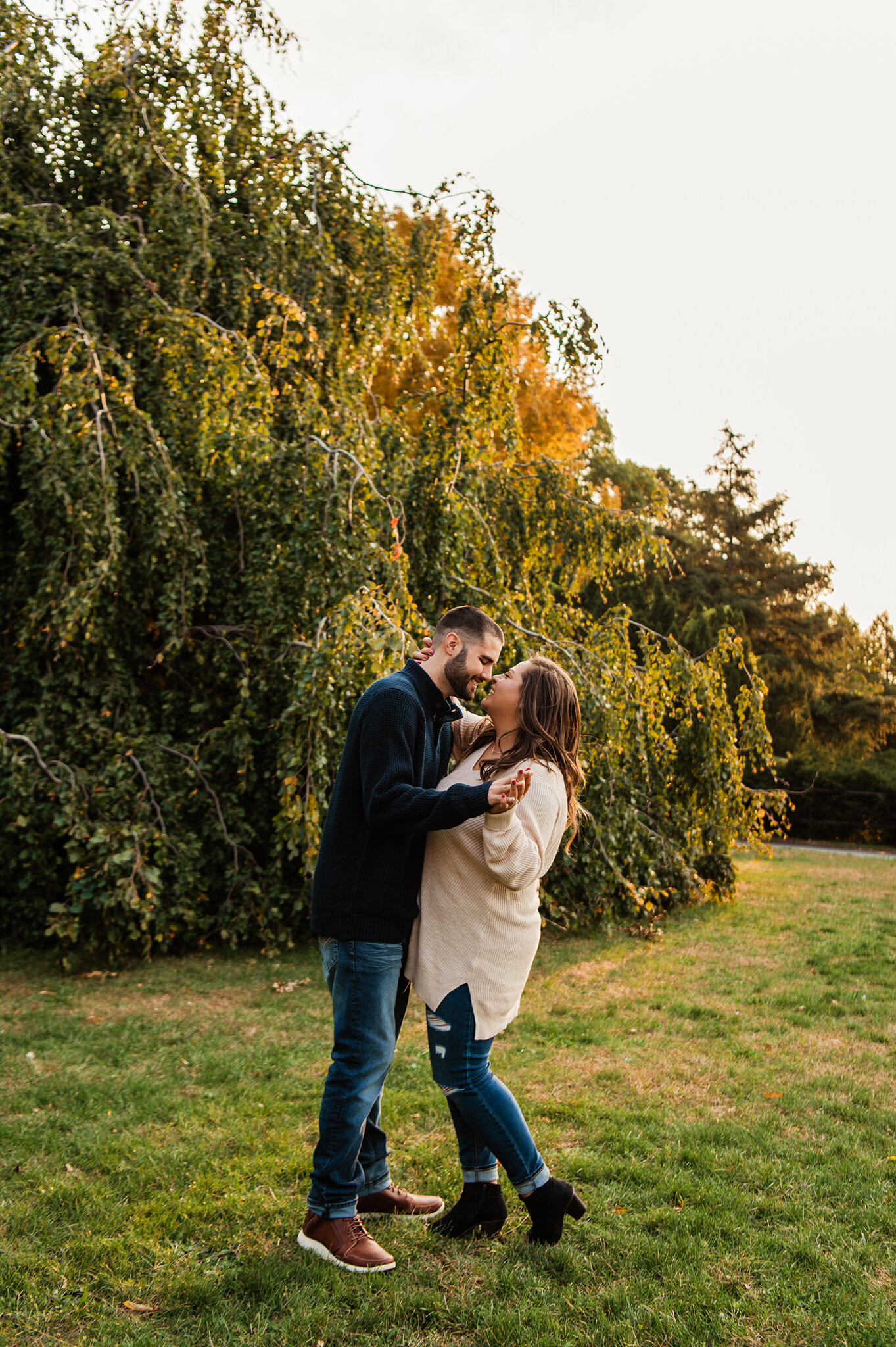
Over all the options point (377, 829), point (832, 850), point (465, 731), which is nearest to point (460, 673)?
point (465, 731)

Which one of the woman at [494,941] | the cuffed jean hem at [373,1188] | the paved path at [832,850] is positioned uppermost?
the woman at [494,941]

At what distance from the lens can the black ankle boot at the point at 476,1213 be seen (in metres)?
2.59

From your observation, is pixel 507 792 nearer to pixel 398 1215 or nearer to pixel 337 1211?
pixel 337 1211

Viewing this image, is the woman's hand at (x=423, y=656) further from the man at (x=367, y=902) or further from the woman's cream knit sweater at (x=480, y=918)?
the woman's cream knit sweater at (x=480, y=918)

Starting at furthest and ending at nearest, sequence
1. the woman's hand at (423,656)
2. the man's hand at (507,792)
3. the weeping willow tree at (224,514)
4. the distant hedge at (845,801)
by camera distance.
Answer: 1. the distant hedge at (845,801)
2. the weeping willow tree at (224,514)
3. the woman's hand at (423,656)
4. the man's hand at (507,792)

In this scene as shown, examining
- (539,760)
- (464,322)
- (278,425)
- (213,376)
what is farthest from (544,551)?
(539,760)

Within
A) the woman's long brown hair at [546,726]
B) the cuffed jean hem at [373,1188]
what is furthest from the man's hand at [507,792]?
the cuffed jean hem at [373,1188]

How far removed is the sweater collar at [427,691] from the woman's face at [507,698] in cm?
12

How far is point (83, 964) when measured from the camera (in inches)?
220

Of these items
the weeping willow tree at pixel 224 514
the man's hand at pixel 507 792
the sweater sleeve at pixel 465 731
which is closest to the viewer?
the man's hand at pixel 507 792

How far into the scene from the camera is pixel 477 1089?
246 centimetres

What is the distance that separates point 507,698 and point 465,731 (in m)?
0.34

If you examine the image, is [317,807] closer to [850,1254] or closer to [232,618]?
[232,618]

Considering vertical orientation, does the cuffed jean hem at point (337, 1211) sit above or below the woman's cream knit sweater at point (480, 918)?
below
